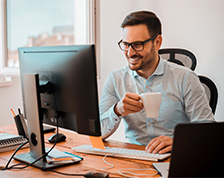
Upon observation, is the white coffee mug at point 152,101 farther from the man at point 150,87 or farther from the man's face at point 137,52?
the man's face at point 137,52

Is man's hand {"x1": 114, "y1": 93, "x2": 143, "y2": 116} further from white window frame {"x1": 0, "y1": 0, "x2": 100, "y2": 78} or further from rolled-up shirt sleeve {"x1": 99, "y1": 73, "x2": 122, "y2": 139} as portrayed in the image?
white window frame {"x1": 0, "y1": 0, "x2": 100, "y2": 78}

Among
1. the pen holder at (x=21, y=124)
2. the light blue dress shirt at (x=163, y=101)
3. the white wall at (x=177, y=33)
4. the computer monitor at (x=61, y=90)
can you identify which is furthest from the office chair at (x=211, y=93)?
the pen holder at (x=21, y=124)

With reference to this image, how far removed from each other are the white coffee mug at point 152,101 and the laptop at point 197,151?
17.6 inches

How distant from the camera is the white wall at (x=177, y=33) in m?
2.41

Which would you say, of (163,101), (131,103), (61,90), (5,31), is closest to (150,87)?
(163,101)

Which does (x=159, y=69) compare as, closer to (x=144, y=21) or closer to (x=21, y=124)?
(x=144, y=21)

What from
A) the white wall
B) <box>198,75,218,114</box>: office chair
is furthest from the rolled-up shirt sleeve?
the white wall

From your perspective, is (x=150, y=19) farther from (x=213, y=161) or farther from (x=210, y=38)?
(x=213, y=161)

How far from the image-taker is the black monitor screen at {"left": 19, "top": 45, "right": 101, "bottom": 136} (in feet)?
3.40

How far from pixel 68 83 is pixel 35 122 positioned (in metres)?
0.21

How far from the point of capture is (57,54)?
1.14 metres

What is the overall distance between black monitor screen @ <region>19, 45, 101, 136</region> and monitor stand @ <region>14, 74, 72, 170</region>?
57 mm

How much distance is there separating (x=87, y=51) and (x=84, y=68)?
0.06 metres

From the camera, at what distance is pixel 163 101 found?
1.70m
